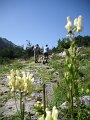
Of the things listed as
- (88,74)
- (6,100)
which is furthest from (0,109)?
(88,74)

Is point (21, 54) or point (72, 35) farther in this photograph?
point (21, 54)

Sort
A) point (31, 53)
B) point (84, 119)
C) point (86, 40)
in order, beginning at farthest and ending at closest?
point (86, 40) → point (31, 53) → point (84, 119)

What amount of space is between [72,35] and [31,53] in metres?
37.4

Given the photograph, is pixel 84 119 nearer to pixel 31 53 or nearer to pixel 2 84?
pixel 2 84

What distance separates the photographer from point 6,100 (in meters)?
11.1

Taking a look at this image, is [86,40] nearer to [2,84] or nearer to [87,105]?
[2,84]

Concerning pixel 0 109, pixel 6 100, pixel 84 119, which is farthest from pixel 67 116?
pixel 6 100

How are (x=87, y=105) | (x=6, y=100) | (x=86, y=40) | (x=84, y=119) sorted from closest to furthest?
(x=84, y=119) → (x=87, y=105) → (x=6, y=100) → (x=86, y=40)

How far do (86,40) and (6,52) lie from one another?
11.6 m

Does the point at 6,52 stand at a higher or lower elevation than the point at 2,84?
higher

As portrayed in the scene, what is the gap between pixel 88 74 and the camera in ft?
49.6

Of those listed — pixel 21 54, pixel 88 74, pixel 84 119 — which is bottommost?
pixel 84 119

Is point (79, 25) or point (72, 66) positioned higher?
point (79, 25)

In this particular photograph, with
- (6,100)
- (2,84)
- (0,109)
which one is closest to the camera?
(0,109)
